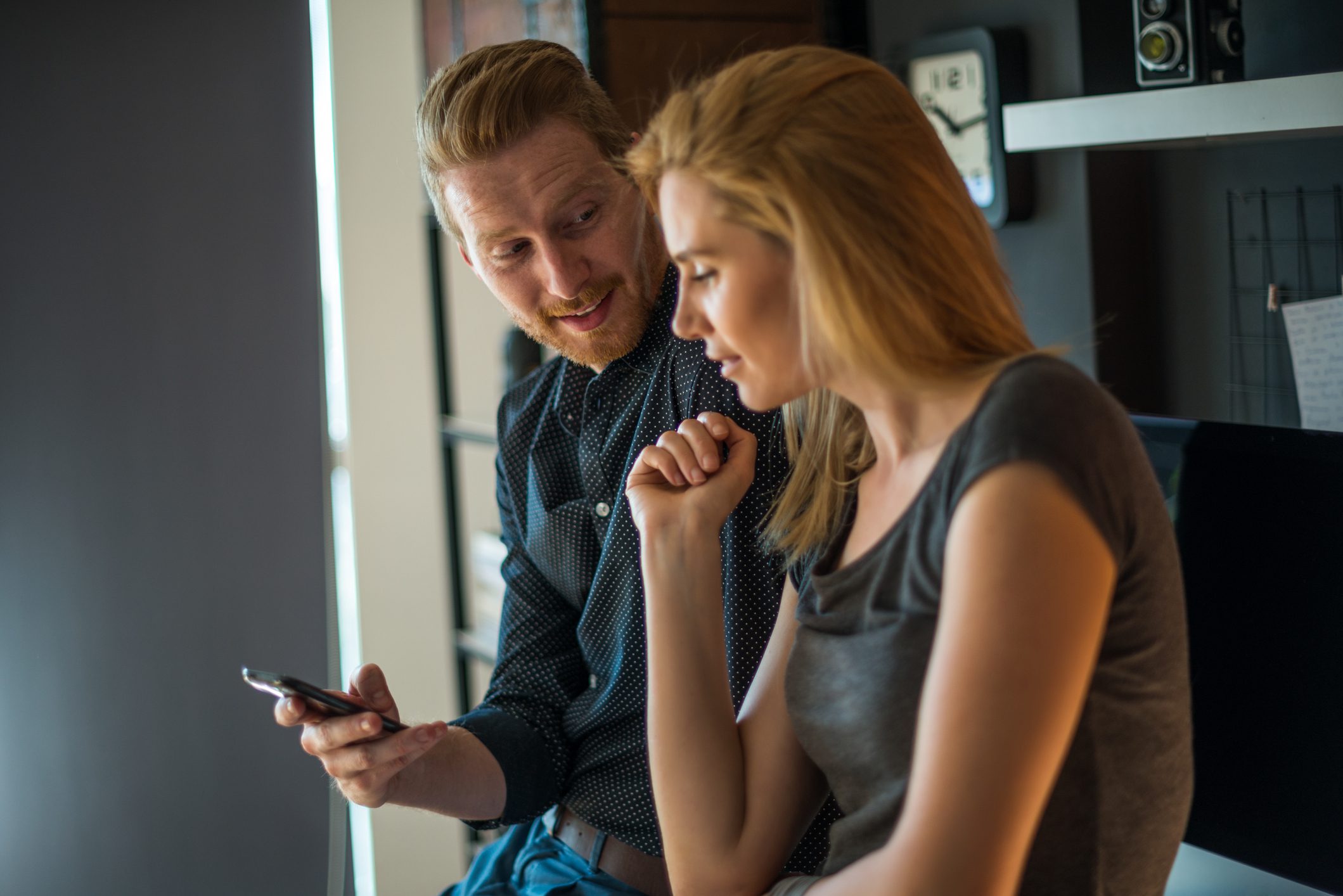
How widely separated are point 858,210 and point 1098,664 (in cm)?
38

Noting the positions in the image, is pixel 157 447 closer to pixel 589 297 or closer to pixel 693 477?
pixel 589 297

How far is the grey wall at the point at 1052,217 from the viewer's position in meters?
2.04

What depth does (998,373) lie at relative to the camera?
2.93 feet

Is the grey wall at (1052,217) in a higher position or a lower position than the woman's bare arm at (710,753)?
higher

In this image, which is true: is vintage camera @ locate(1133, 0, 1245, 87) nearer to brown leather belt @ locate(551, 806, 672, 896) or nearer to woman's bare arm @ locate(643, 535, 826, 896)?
woman's bare arm @ locate(643, 535, 826, 896)

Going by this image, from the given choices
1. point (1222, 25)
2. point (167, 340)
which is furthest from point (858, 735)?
point (167, 340)

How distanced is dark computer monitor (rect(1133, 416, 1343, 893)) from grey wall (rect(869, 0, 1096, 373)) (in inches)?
33.1

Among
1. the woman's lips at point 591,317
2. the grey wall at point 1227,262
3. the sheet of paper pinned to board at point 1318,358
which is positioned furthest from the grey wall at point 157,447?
the sheet of paper pinned to board at point 1318,358

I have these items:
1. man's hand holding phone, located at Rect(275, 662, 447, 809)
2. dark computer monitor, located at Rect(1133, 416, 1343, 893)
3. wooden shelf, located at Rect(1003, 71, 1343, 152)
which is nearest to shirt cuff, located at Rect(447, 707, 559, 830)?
man's hand holding phone, located at Rect(275, 662, 447, 809)

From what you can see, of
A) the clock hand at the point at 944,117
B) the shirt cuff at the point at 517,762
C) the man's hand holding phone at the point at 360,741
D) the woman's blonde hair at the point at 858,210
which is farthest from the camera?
the clock hand at the point at 944,117

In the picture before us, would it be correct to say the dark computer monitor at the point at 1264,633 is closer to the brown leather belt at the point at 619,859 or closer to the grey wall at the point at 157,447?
the brown leather belt at the point at 619,859

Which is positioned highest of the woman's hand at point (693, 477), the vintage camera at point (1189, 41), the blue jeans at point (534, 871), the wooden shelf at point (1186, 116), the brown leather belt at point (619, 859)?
the vintage camera at point (1189, 41)

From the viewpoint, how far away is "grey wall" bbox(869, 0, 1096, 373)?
6.68 feet

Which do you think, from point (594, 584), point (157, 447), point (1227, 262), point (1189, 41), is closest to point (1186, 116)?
point (1189, 41)
